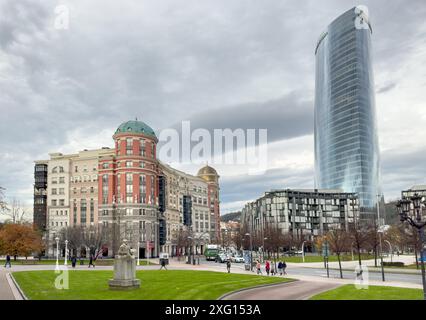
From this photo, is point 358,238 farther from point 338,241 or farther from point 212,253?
point 212,253

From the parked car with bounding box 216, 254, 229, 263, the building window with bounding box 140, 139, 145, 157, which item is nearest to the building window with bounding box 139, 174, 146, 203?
the building window with bounding box 140, 139, 145, 157

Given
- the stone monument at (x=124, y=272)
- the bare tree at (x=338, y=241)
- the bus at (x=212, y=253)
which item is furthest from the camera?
the bus at (x=212, y=253)

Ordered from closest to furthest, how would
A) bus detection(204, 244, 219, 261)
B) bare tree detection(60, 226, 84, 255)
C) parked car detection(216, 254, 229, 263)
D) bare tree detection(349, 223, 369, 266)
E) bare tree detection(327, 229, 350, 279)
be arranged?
bare tree detection(349, 223, 369, 266) → bare tree detection(327, 229, 350, 279) → parked car detection(216, 254, 229, 263) → bare tree detection(60, 226, 84, 255) → bus detection(204, 244, 219, 261)

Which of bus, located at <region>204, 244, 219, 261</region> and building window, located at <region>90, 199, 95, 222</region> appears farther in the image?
building window, located at <region>90, 199, 95, 222</region>

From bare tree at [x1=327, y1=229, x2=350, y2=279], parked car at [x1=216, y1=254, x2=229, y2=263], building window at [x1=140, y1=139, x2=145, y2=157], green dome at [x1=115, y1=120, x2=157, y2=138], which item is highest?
green dome at [x1=115, y1=120, x2=157, y2=138]

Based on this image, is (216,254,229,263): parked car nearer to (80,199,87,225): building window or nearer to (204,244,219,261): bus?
(204,244,219,261): bus

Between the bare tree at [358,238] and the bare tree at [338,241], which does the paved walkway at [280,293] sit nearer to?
the bare tree at [358,238]

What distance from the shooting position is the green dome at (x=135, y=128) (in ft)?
383

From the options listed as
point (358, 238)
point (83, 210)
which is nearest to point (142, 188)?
point (83, 210)

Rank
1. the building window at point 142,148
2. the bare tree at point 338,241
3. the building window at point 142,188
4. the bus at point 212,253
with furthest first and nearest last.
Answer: the building window at point 142,148 → the building window at point 142,188 → the bus at point 212,253 → the bare tree at point 338,241

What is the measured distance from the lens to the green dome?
117 m

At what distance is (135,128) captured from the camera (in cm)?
11712

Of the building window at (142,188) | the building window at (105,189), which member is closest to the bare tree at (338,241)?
Answer: the building window at (142,188)
